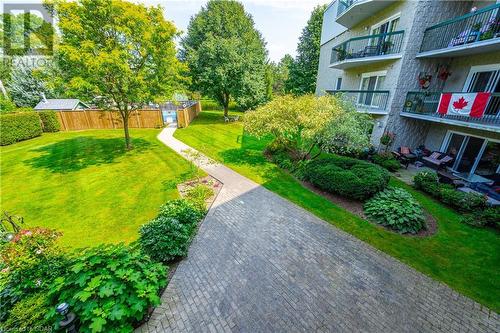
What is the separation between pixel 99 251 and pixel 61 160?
488 inches

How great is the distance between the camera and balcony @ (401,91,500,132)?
836 cm

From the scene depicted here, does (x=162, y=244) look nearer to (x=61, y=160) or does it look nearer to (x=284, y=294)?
(x=284, y=294)

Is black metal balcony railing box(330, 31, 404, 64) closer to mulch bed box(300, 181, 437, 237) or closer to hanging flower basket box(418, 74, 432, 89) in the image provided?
hanging flower basket box(418, 74, 432, 89)

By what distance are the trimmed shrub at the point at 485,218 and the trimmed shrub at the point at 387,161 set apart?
442cm

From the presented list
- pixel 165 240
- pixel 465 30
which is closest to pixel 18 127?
pixel 165 240

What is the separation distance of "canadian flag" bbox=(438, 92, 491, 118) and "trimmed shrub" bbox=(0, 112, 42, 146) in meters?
28.3

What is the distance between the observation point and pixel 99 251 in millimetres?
4270

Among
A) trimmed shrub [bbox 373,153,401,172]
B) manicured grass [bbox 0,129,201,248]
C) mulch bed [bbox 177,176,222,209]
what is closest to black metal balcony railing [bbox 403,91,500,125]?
trimmed shrub [bbox 373,153,401,172]

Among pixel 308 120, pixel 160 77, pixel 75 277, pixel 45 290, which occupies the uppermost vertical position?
pixel 160 77

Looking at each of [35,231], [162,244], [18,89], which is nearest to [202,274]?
[162,244]

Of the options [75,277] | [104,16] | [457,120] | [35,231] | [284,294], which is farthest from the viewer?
[104,16]

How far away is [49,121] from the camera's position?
1869cm

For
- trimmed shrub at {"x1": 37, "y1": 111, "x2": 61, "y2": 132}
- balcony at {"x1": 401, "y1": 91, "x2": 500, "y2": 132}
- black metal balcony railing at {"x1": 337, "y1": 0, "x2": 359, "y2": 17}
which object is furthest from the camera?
trimmed shrub at {"x1": 37, "y1": 111, "x2": 61, "y2": 132}

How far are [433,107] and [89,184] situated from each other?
1840 cm
